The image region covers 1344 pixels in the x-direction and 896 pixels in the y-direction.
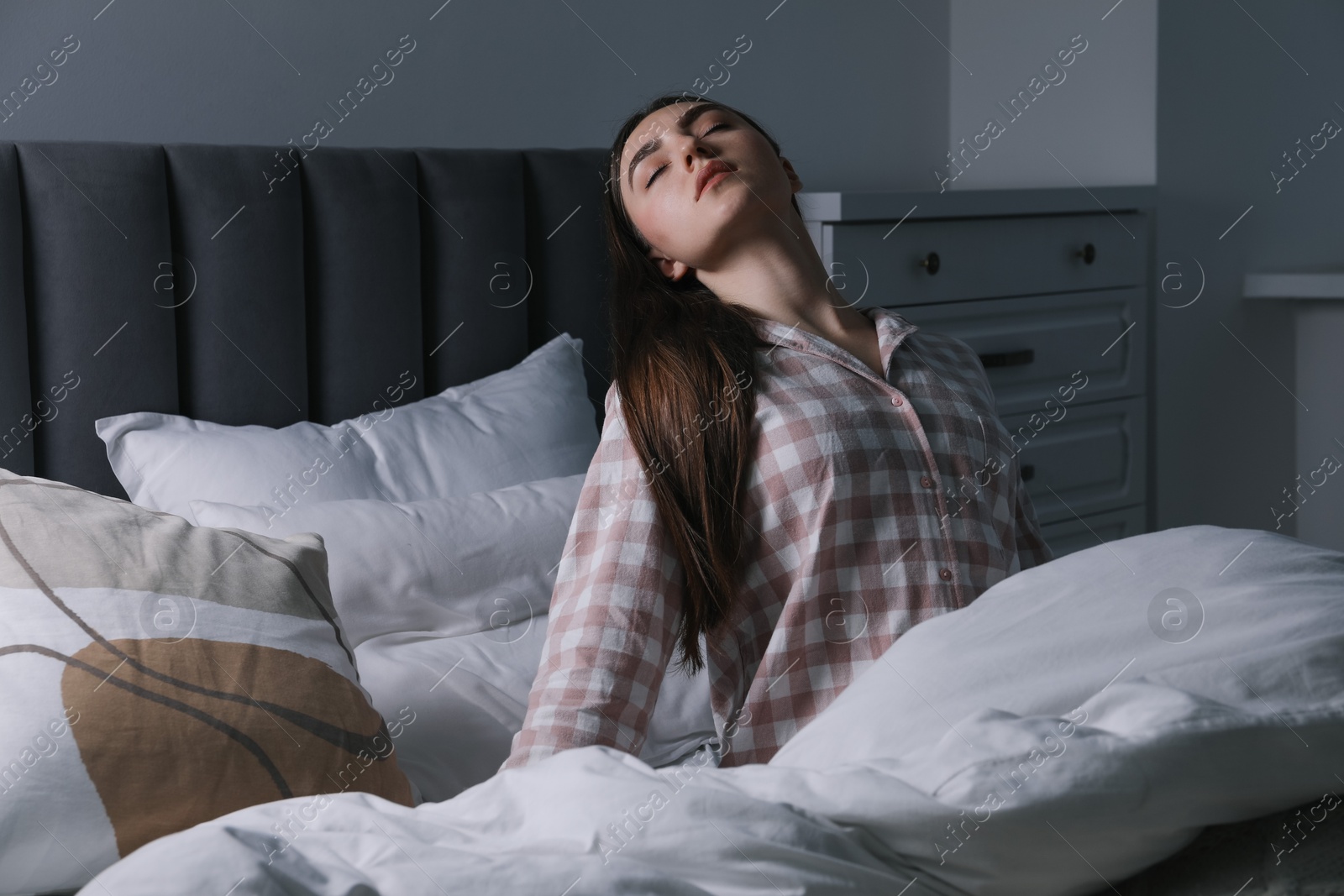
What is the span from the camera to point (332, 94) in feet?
6.20

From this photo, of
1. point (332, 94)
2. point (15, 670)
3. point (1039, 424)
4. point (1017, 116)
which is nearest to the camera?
point (15, 670)

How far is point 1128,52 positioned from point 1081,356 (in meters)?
0.72

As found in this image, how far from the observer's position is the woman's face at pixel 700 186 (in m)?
1.13

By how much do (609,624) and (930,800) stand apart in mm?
384

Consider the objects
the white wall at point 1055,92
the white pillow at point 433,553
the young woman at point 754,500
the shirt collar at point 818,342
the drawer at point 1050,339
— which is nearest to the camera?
the young woman at point 754,500

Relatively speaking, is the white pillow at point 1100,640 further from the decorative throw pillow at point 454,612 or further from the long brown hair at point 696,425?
the decorative throw pillow at point 454,612

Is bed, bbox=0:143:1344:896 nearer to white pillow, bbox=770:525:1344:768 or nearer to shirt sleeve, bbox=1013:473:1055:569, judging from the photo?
white pillow, bbox=770:525:1344:768

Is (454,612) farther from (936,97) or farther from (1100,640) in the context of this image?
(936,97)

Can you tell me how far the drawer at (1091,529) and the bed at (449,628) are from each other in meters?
1.04

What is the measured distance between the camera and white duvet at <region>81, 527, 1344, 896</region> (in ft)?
1.83

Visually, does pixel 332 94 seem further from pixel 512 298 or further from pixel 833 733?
pixel 833 733

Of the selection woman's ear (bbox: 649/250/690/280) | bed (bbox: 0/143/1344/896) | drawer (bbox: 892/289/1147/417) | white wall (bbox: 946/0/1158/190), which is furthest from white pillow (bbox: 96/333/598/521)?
white wall (bbox: 946/0/1158/190)

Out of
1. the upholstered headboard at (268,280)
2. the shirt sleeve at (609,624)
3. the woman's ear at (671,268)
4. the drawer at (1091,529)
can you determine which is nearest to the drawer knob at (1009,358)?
the drawer at (1091,529)

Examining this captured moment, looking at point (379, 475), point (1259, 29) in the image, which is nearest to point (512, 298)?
point (379, 475)
